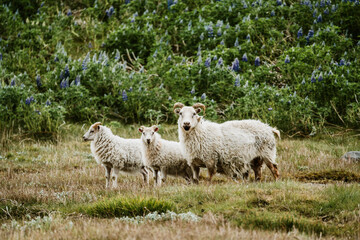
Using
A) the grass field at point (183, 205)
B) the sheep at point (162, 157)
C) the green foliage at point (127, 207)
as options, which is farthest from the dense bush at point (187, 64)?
the green foliage at point (127, 207)

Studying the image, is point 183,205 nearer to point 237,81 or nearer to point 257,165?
point 257,165

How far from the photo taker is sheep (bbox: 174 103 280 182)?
7.33 meters

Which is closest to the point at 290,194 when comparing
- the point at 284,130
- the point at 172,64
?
the point at 284,130

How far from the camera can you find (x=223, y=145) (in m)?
7.44

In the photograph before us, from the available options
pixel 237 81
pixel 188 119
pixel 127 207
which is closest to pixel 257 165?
pixel 188 119

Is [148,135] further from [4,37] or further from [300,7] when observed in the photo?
[4,37]

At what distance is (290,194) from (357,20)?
11.5 meters

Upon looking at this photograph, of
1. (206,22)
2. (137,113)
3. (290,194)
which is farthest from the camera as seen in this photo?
(206,22)

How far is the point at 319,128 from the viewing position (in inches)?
441

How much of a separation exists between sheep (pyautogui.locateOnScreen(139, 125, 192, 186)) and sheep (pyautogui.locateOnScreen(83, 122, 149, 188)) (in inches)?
16.4

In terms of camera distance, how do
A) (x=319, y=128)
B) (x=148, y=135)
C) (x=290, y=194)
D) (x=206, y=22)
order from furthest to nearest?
(x=206, y=22) → (x=319, y=128) → (x=148, y=135) → (x=290, y=194)

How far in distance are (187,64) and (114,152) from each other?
18.6ft

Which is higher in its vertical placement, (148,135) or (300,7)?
(300,7)

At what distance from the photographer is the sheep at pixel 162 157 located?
8.09m
